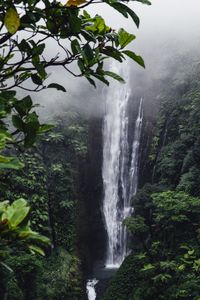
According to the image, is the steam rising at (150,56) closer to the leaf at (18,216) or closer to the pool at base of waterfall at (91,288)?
the pool at base of waterfall at (91,288)

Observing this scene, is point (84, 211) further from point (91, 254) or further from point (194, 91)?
point (194, 91)

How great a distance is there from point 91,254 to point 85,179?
358cm

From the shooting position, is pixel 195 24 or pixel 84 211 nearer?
pixel 84 211

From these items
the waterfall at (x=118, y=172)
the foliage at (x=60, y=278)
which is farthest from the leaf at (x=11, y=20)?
the waterfall at (x=118, y=172)

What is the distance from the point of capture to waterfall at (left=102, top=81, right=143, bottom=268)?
16.1 metres

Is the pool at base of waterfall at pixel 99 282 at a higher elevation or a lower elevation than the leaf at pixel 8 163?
lower

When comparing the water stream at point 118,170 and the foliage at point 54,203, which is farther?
the water stream at point 118,170

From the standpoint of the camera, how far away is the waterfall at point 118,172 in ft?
52.9

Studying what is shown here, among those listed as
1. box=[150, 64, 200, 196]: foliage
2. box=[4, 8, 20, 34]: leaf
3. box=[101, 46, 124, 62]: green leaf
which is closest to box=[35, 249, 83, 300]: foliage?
box=[150, 64, 200, 196]: foliage

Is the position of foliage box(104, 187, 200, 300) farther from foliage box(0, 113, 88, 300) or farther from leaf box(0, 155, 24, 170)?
leaf box(0, 155, 24, 170)

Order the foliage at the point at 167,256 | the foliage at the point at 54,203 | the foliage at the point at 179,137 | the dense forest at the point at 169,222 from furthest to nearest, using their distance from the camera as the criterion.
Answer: the foliage at the point at 179,137, the foliage at the point at 54,203, the dense forest at the point at 169,222, the foliage at the point at 167,256

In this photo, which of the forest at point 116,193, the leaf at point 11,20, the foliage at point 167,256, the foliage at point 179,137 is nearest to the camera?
the leaf at point 11,20

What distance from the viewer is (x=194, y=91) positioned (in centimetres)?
1590

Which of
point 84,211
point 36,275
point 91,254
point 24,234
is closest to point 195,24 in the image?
point 84,211
